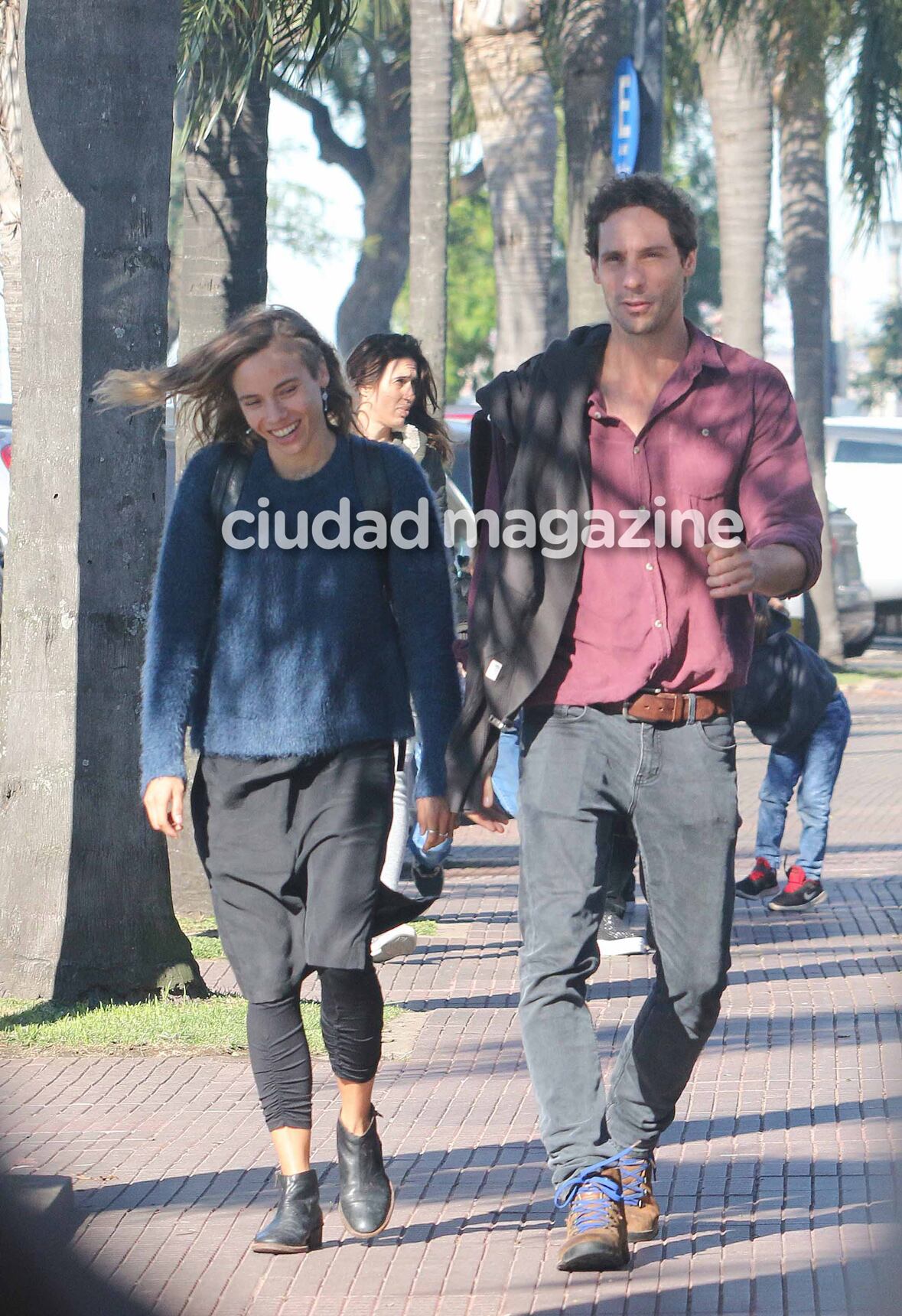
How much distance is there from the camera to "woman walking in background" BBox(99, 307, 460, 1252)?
393 centimetres

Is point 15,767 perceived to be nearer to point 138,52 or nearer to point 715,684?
point 138,52

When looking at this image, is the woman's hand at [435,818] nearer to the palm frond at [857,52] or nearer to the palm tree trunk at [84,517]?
the palm tree trunk at [84,517]

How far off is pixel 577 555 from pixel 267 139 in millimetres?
→ 4874

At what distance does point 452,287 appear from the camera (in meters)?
45.8

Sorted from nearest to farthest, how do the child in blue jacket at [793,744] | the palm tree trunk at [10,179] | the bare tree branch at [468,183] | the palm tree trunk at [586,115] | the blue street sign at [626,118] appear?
the child in blue jacket at [793,744], the palm tree trunk at [10,179], the blue street sign at [626,118], the palm tree trunk at [586,115], the bare tree branch at [468,183]

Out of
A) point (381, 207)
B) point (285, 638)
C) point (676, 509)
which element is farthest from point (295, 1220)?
point (381, 207)

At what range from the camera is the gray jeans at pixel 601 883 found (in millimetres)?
3814

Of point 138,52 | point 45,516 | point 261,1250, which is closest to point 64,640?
point 45,516

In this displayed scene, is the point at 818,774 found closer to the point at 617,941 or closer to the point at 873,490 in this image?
the point at 617,941

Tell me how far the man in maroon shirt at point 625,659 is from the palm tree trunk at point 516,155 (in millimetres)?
12903

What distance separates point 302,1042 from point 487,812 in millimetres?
588

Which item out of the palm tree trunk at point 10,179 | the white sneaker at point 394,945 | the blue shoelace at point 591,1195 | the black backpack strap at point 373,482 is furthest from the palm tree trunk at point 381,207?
the blue shoelace at point 591,1195

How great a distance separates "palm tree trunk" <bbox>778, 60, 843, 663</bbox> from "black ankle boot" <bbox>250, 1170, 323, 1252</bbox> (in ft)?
56.2

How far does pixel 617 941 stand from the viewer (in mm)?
7152
